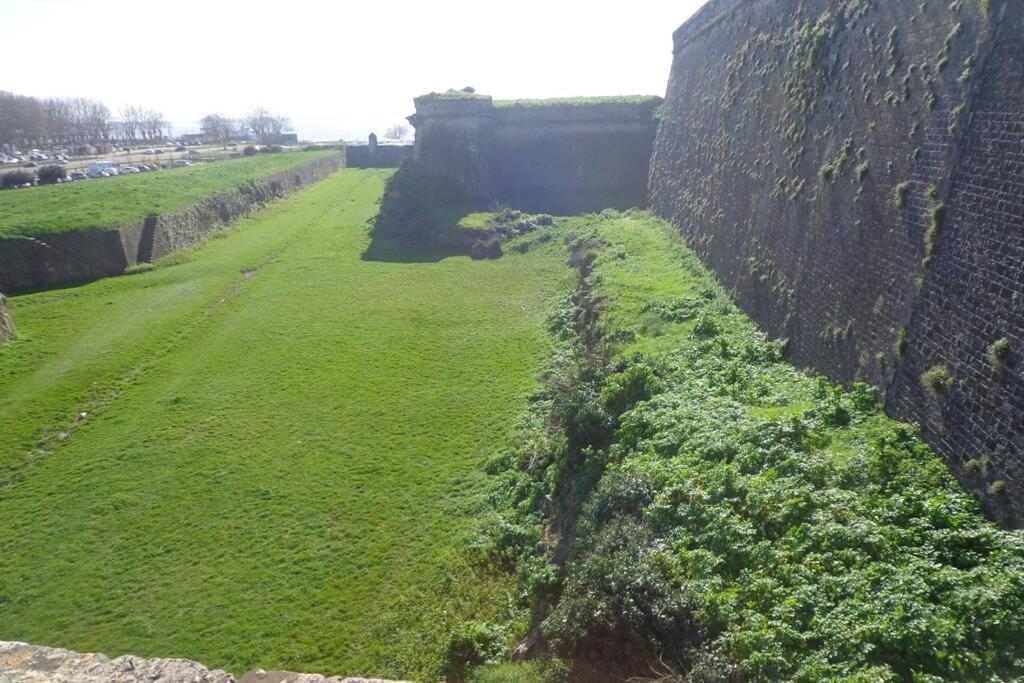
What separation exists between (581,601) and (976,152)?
6.68m

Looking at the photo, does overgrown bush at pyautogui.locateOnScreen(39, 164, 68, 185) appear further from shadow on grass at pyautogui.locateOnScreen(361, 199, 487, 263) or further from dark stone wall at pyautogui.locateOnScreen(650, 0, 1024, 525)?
dark stone wall at pyautogui.locateOnScreen(650, 0, 1024, 525)

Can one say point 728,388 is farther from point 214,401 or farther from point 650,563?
point 214,401

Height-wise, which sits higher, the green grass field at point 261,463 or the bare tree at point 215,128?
the bare tree at point 215,128

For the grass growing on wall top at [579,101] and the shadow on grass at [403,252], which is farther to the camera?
the grass growing on wall top at [579,101]

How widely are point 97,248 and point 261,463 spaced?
57.3 ft

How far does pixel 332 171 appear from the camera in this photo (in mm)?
54281

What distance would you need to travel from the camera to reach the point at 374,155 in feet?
192

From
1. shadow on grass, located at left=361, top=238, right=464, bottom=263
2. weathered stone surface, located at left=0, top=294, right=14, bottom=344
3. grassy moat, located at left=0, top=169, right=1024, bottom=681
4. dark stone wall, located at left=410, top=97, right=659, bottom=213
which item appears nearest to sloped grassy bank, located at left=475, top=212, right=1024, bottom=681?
grassy moat, located at left=0, top=169, right=1024, bottom=681

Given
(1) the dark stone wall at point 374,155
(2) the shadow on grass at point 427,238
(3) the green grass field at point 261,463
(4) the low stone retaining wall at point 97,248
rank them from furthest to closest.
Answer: (1) the dark stone wall at point 374,155, (2) the shadow on grass at point 427,238, (4) the low stone retaining wall at point 97,248, (3) the green grass field at point 261,463

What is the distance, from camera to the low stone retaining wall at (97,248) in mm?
22641

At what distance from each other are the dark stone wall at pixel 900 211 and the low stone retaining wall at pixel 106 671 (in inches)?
277

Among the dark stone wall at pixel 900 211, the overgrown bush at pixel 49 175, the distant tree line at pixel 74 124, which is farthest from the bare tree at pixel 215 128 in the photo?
the dark stone wall at pixel 900 211

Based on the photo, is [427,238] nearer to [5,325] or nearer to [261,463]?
[5,325]

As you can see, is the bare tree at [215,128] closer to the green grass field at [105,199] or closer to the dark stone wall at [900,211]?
the green grass field at [105,199]
